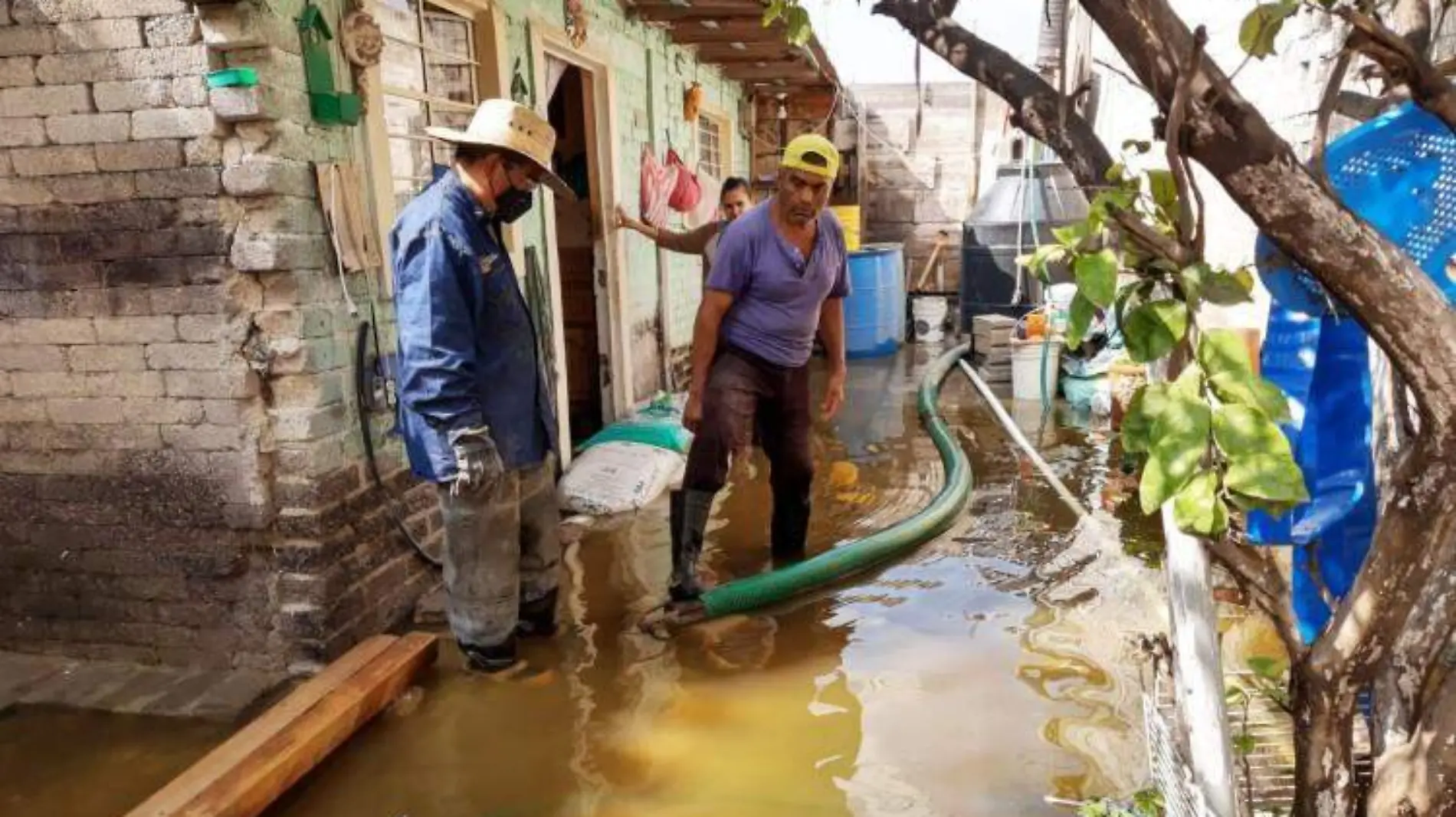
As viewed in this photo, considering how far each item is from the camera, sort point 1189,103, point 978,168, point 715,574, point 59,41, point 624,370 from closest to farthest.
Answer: point 1189,103 → point 59,41 → point 715,574 → point 624,370 → point 978,168

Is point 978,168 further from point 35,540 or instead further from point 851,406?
point 35,540

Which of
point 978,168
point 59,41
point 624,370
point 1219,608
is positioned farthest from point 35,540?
point 978,168

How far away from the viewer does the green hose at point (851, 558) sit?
3.73 meters

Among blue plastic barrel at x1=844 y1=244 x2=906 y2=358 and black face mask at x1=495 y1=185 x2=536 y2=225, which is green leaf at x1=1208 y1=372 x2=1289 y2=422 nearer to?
black face mask at x1=495 y1=185 x2=536 y2=225

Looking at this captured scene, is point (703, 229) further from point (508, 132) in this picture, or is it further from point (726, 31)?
point (508, 132)

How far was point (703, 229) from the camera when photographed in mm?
5711

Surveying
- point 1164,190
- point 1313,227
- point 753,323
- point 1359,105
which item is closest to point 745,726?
point 753,323

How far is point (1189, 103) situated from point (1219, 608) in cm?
263

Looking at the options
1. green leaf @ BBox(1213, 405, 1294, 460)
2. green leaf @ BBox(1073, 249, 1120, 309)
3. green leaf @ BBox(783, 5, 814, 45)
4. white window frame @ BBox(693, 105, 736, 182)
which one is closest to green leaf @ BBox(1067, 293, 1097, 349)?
green leaf @ BBox(1073, 249, 1120, 309)

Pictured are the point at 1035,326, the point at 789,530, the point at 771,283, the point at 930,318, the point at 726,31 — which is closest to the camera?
the point at 771,283

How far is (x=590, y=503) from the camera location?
16.7 feet

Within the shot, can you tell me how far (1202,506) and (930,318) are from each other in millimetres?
10028

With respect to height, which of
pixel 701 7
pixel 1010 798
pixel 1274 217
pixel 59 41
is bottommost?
pixel 1010 798

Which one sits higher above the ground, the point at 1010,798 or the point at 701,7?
the point at 701,7
